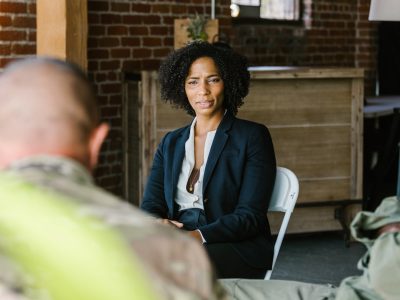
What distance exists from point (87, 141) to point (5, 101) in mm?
125

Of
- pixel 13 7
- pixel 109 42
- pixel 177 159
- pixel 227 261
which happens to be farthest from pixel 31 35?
pixel 227 261

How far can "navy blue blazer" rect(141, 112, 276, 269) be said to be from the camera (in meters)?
3.32

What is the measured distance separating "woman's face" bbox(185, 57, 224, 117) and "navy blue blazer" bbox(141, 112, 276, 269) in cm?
9

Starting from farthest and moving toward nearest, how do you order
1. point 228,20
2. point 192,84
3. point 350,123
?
point 228,20 < point 350,123 < point 192,84

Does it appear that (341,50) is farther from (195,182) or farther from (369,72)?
(195,182)

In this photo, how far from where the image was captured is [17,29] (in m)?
5.42

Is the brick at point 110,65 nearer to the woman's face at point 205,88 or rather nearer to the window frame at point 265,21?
the window frame at point 265,21

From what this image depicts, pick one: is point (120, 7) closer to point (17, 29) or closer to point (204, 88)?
point (17, 29)

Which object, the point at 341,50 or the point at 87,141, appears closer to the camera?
the point at 87,141

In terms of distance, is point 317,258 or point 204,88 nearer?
point 204,88

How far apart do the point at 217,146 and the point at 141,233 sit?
7.88 ft

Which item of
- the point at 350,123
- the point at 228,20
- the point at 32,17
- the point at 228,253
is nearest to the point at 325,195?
the point at 350,123

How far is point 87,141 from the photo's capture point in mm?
1185

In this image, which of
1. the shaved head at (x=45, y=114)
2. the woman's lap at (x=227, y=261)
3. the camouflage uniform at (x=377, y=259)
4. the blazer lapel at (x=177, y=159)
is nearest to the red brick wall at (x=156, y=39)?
the blazer lapel at (x=177, y=159)
